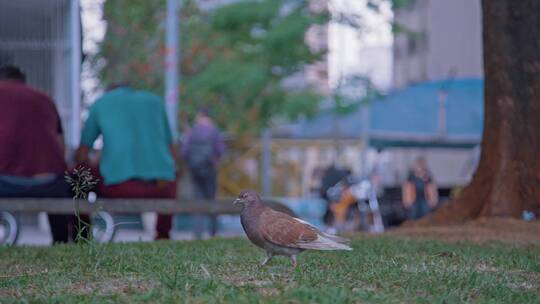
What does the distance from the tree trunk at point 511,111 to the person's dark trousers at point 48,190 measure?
4711 mm

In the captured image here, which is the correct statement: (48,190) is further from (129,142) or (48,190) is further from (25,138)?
(129,142)

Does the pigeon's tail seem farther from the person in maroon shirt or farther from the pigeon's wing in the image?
the person in maroon shirt

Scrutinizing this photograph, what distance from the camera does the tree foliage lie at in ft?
88.1

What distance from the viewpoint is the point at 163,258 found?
8.92 meters

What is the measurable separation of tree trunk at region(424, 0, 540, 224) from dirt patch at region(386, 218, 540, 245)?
15.8 inches

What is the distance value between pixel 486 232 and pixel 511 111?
1.64 metres

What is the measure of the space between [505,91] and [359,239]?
3.08 m

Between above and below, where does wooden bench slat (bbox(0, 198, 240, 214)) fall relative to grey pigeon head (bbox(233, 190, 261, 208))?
below

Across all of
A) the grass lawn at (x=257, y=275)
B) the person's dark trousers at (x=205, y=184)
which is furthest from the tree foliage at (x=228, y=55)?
the grass lawn at (x=257, y=275)

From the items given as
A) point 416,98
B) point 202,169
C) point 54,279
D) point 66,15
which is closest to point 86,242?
point 54,279

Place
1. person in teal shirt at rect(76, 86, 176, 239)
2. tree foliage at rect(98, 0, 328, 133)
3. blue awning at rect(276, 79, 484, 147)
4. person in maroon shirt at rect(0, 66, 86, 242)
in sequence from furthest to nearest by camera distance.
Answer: tree foliage at rect(98, 0, 328, 133) → blue awning at rect(276, 79, 484, 147) → person in teal shirt at rect(76, 86, 176, 239) → person in maroon shirt at rect(0, 66, 86, 242)

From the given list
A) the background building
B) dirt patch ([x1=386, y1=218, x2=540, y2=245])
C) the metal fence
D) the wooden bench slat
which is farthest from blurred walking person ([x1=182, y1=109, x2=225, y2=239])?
the background building

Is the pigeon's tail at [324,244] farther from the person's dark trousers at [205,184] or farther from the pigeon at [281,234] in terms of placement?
the person's dark trousers at [205,184]

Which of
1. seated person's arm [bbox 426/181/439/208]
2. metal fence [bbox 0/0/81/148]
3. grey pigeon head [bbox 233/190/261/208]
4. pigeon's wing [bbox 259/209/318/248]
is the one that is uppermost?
metal fence [bbox 0/0/81/148]
